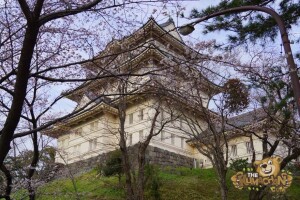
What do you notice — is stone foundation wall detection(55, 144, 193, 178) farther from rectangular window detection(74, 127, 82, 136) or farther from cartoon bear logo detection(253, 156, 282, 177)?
cartoon bear logo detection(253, 156, 282, 177)

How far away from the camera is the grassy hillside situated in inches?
568

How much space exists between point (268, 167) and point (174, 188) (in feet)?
23.4

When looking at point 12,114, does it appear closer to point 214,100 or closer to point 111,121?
point 214,100

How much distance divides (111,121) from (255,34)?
17.8 meters

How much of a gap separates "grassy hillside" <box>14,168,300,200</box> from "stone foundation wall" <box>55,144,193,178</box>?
159cm

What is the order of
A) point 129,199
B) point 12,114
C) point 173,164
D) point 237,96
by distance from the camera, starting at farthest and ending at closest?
point 173,164 < point 237,96 < point 129,199 < point 12,114

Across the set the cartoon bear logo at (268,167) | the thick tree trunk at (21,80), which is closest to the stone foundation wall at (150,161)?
the cartoon bear logo at (268,167)

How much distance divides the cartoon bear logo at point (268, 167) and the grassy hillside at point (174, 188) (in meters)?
5.62

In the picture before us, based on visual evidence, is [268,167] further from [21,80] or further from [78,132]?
[78,132]

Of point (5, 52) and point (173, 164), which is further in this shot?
point (173, 164)

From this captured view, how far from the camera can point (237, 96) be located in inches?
456

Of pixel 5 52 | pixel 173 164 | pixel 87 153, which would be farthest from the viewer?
pixel 87 153

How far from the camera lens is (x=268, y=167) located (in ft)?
27.7

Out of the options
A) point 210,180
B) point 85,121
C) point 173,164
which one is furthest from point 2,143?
point 85,121
